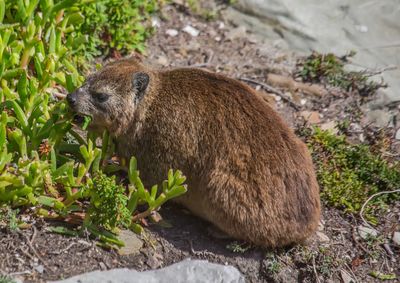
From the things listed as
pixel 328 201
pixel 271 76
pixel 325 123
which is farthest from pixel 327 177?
pixel 271 76

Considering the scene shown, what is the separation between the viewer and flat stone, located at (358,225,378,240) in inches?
250

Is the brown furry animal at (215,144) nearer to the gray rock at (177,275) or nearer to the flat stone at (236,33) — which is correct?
the gray rock at (177,275)

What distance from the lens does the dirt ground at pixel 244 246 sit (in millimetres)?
5223

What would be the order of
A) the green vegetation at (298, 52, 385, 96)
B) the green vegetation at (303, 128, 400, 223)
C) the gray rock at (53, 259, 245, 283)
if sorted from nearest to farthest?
the gray rock at (53, 259, 245, 283)
the green vegetation at (303, 128, 400, 223)
the green vegetation at (298, 52, 385, 96)

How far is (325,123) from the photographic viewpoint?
24.8 feet

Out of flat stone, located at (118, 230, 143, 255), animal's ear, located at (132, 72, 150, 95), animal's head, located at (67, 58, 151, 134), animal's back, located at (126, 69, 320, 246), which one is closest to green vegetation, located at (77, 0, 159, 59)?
animal's head, located at (67, 58, 151, 134)

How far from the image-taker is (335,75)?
8.03 metres

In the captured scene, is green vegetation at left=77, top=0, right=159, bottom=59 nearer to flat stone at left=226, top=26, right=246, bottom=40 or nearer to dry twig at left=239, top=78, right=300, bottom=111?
flat stone at left=226, top=26, right=246, bottom=40

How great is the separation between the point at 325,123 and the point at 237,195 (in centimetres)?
232

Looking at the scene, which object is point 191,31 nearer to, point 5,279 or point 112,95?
point 112,95

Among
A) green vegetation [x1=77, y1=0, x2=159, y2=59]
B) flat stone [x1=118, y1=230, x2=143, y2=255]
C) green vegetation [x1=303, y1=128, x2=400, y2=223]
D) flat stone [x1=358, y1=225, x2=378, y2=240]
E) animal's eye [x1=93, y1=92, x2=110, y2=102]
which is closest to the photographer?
flat stone [x1=118, y1=230, x2=143, y2=255]

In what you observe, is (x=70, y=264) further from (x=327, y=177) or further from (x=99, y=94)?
(x=327, y=177)

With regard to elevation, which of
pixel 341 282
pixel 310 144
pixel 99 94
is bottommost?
pixel 341 282

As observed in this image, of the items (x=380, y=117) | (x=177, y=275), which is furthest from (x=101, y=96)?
(x=380, y=117)
